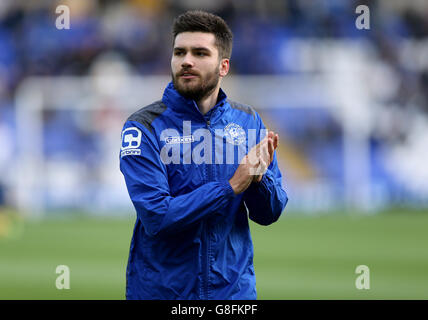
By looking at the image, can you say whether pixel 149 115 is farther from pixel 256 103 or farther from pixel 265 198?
pixel 256 103

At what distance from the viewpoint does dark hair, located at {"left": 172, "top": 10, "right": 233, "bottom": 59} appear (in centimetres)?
391

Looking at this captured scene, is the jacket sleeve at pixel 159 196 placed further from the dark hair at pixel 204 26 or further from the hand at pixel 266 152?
the dark hair at pixel 204 26

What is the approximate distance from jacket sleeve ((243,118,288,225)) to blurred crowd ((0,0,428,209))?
16.3 m

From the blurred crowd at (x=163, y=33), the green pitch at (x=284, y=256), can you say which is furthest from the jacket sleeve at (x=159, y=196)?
the blurred crowd at (x=163, y=33)

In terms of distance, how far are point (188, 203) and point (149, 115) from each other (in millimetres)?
529

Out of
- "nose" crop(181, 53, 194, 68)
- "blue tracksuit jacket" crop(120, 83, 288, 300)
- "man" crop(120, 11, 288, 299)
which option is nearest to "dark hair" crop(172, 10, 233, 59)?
"man" crop(120, 11, 288, 299)

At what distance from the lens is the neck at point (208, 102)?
3.97 m

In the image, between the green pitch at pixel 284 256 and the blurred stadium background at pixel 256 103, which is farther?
the blurred stadium background at pixel 256 103

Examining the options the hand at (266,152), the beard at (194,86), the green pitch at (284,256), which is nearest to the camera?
the hand at (266,152)

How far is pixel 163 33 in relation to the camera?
843 inches

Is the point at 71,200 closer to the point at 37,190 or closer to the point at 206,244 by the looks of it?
the point at 37,190

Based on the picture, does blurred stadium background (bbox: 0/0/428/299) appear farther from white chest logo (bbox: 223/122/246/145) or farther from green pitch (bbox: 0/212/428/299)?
white chest logo (bbox: 223/122/246/145)

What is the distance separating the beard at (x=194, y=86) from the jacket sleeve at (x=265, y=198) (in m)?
0.51

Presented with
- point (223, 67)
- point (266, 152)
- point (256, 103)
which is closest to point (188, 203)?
point (266, 152)
